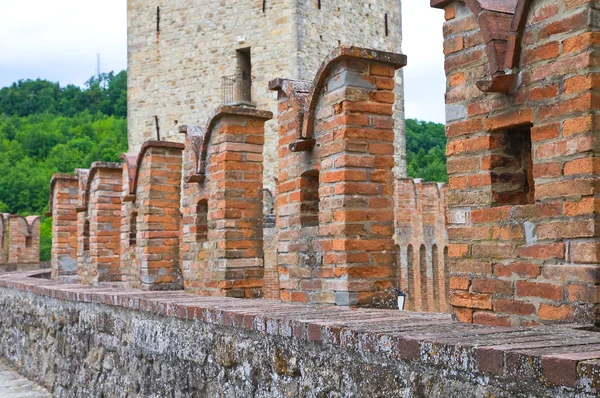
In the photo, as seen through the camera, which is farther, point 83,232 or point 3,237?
point 3,237

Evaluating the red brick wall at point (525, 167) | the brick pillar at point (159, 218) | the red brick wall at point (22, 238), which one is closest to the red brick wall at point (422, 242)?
the red brick wall at point (22, 238)

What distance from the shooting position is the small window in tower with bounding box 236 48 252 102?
1884cm

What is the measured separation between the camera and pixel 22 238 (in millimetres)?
15945

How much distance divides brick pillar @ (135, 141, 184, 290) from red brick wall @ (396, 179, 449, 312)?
1062 cm

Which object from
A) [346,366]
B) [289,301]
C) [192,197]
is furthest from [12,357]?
[346,366]

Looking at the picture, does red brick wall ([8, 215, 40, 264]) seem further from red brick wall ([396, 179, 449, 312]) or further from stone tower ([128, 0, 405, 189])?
red brick wall ([396, 179, 449, 312])

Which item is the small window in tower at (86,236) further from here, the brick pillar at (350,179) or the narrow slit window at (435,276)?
the narrow slit window at (435,276)

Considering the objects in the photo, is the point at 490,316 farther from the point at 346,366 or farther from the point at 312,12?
the point at 312,12

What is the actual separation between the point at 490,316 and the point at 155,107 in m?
17.9

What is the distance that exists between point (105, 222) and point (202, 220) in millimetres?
2271

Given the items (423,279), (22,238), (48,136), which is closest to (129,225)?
(22,238)

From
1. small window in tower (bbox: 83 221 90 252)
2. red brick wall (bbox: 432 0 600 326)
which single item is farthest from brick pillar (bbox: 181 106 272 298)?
small window in tower (bbox: 83 221 90 252)

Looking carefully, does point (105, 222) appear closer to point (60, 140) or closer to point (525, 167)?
point (525, 167)

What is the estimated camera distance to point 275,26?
17.9m
